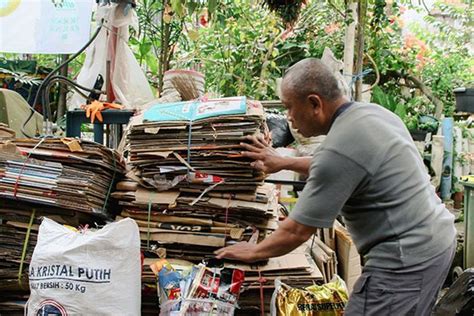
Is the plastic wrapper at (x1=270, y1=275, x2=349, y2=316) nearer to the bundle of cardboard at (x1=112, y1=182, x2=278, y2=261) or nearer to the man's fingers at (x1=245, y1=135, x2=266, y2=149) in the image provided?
the bundle of cardboard at (x1=112, y1=182, x2=278, y2=261)

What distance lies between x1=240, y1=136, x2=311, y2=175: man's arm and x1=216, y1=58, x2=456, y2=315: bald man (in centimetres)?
65

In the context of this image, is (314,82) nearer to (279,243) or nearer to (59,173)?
(279,243)

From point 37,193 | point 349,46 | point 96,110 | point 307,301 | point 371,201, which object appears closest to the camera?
point 371,201

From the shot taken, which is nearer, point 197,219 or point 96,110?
point 197,219

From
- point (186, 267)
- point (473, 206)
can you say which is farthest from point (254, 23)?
point (186, 267)

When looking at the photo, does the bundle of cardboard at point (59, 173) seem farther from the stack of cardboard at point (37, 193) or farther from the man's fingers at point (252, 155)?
the man's fingers at point (252, 155)

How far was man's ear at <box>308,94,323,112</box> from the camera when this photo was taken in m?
2.57

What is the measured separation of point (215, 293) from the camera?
3111mm

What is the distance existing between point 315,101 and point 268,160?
788 millimetres

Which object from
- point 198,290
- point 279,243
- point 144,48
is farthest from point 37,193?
point 144,48

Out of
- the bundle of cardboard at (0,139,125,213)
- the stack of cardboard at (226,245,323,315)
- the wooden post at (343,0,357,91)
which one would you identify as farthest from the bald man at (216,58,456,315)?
the wooden post at (343,0,357,91)

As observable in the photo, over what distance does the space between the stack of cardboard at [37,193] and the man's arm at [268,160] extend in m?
0.92

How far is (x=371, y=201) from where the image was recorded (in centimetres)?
249

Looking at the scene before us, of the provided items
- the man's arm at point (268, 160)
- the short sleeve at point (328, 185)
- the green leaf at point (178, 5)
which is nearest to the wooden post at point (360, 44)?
the green leaf at point (178, 5)
